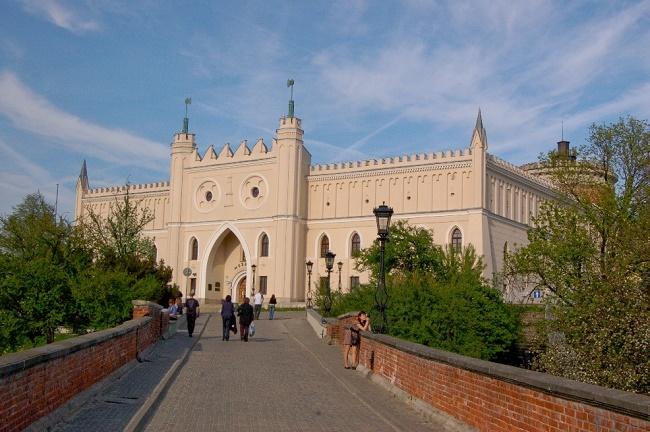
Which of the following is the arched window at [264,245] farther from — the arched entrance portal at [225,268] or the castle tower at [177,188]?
the castle tower at [177,188]

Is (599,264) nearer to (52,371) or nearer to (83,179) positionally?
(52,371)

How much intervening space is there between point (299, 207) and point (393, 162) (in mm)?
7669

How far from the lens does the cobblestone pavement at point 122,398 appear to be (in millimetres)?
9562

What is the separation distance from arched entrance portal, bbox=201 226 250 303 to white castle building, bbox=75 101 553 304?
0.08m

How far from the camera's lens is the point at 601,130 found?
33.5 m

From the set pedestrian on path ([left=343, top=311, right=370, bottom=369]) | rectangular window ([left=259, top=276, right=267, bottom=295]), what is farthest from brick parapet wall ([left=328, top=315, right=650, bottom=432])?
rectangular window ([left=259, top=276, right=267, bottom=295])

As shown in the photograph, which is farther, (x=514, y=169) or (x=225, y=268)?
(x=225, y=268)

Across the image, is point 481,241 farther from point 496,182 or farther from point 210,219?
point 210,219

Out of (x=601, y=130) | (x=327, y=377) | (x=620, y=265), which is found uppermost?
(x=601, y=130)

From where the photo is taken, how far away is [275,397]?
12.7 meters

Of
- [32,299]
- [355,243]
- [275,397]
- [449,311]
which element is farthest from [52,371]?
[355,243]

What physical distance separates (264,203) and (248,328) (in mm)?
33142

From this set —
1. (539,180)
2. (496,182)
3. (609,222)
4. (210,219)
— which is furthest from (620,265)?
(210,219)

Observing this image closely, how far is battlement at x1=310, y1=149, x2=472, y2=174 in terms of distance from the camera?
5119 centimetres
